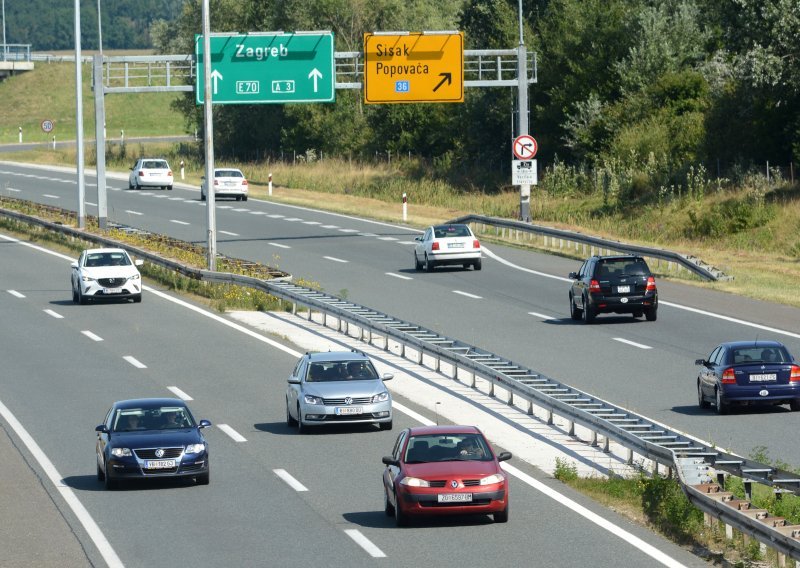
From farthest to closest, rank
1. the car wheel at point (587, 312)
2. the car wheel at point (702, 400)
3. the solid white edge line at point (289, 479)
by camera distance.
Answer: the car wheel at point (587, 312)
the car wheel at point (702, 400)
the solid white edge line at point (289, 479)

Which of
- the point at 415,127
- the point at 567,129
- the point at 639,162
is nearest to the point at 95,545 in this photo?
the point at 639,162

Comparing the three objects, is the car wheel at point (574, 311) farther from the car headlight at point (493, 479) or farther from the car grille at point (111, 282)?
the car headlight at point (493, 479)

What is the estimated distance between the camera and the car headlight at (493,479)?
17.0m

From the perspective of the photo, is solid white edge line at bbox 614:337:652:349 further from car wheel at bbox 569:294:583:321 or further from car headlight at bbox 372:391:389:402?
car headlight at bbox 372:391:389:402

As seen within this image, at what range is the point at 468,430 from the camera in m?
17.9

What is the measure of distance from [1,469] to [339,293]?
2076cm

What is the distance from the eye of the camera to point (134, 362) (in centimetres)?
3180

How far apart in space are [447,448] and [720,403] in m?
8.57

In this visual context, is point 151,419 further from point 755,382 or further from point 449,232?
point 449,232

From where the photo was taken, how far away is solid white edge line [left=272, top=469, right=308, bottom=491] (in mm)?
19906

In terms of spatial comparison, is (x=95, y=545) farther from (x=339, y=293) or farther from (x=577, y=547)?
(x=339, y=293)

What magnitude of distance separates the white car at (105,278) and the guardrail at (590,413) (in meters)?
2.01

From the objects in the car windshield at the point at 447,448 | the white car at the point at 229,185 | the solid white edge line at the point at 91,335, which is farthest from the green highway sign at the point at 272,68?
the car windshield at the point at 447,448

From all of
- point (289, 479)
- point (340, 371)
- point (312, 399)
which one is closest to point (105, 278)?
point (340, 371)
